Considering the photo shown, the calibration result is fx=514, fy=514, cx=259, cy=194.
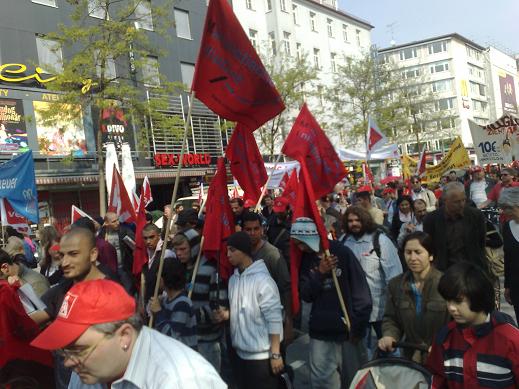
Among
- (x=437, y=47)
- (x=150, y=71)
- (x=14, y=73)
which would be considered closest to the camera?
(x=14, y=73)

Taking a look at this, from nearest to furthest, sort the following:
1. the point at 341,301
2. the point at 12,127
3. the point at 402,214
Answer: the point at 341,301 < the point at 402,214 < the point at 12,127

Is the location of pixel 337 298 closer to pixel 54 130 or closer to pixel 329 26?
pixel 54 130

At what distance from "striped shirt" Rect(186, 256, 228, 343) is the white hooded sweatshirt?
46 cm

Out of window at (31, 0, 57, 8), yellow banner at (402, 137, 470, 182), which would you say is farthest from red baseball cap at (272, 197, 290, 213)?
window at (31, 0, 57, 8)

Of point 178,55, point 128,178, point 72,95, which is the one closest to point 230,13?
point 128,178

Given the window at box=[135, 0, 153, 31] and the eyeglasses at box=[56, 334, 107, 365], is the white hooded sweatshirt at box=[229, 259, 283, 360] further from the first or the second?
the window at box=[135, 0, 153, 31]

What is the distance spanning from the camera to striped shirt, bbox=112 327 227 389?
170 cm

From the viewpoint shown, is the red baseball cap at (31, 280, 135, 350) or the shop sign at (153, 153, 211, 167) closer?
the red baseball cap at (31, 280, 135, 350)

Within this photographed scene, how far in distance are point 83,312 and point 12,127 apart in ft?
68.1

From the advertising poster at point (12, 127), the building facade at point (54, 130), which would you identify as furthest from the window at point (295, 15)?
the advertising poster at point (12, 127)

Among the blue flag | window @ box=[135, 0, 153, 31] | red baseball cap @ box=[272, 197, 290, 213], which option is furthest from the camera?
window @ box=[135, 0, 153, 31]

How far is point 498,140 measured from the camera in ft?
43.0

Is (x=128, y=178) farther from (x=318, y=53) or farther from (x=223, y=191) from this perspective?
(x=318, y=53)

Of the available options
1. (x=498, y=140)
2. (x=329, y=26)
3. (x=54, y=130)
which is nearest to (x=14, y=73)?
(x=54, y=130)
